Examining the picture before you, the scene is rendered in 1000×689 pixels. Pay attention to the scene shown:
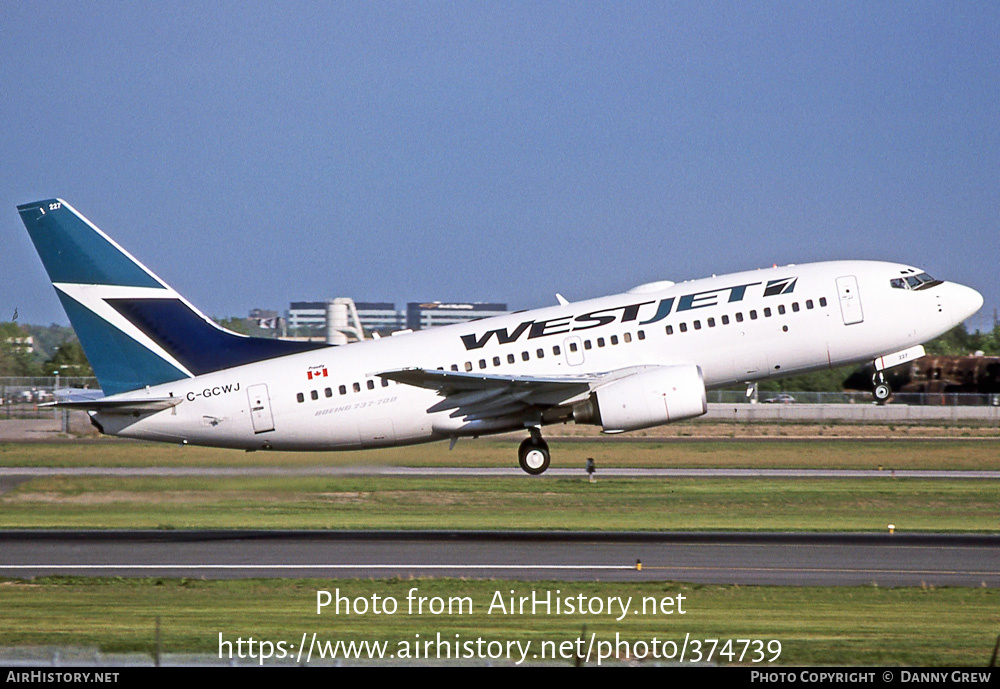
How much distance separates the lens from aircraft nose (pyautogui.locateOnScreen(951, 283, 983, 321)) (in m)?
35.0

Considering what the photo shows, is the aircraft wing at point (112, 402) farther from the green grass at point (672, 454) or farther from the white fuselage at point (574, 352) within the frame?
the green grass at point (672, 454)

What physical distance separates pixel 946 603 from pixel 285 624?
48.5 ft

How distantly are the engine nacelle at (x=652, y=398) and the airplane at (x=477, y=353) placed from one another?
0.18ft

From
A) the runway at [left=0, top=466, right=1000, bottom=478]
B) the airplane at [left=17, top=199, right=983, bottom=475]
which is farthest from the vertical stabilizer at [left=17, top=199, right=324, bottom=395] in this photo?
the runway at [left=0, top=466, right=1000, bottom=478]

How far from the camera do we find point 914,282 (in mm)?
34969

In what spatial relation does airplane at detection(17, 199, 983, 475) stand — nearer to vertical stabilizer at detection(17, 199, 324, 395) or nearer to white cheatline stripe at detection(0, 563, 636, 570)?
vertical stabilizer at detection(17, 199, 324, 395)

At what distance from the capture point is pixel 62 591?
28.0 metres

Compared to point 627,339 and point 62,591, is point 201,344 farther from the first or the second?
point 627,339

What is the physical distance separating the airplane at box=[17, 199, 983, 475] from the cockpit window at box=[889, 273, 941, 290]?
2.0 inches

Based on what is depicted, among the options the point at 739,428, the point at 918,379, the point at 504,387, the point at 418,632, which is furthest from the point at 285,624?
the point at 918,379

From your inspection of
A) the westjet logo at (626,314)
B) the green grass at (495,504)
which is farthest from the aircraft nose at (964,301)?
the green grass at (495,504)

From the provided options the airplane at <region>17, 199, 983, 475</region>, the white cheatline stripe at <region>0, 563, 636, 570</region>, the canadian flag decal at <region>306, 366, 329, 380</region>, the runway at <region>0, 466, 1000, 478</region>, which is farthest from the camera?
the runway at <region>0, 466, 1000, 478</region>

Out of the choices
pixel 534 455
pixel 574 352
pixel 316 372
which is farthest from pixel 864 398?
pixel 316 372

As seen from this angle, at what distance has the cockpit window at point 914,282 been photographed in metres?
34.8
